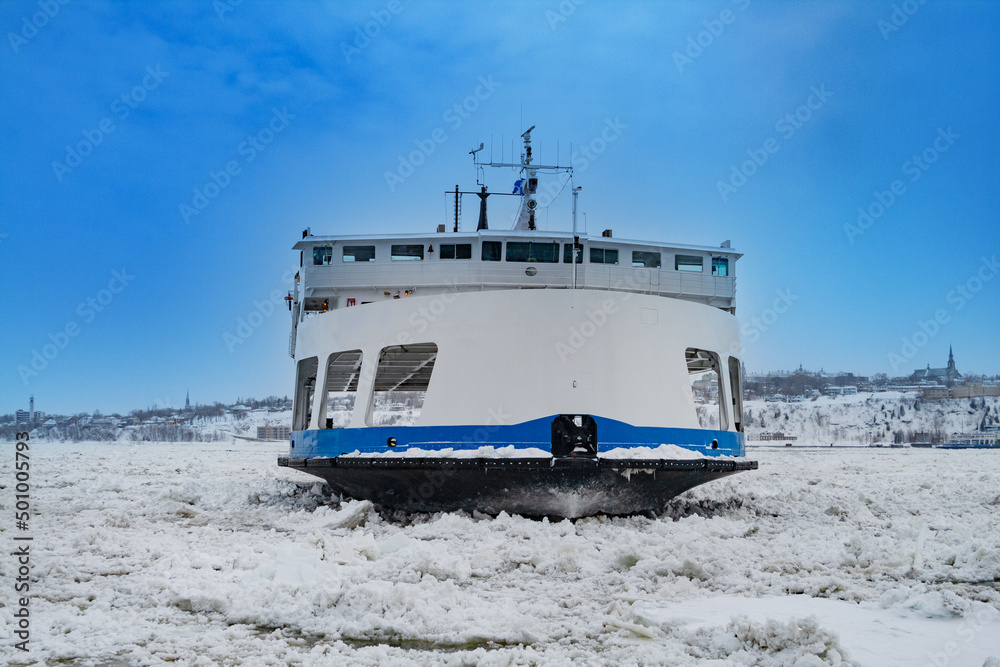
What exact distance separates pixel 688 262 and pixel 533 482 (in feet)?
17.8

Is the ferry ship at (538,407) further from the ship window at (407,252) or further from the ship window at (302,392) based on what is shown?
the ship window at (302,392)

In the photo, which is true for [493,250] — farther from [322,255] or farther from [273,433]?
[273,433]

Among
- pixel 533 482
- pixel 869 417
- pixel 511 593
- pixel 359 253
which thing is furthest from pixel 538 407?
pixel 869 417

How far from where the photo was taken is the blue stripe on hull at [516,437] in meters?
8.80

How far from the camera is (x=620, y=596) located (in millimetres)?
5230

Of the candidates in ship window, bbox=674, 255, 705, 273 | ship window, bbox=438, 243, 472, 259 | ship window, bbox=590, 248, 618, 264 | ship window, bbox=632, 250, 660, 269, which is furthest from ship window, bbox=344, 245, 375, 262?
ship window, bbox=674, 255, 705, 273

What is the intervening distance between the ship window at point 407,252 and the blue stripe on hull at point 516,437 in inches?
120

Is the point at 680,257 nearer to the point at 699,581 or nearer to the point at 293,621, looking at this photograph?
the point at 699,581

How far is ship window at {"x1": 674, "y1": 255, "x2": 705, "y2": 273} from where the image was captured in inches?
493

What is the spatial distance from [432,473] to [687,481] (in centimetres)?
301

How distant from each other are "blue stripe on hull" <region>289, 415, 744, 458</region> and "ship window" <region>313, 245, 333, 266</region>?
129 inches

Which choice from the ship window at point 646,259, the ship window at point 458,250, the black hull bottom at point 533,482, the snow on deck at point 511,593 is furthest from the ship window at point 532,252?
the snow on deck at point 511,593

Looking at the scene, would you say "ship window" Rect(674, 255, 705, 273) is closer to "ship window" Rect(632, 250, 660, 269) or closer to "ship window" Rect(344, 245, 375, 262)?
"ship window" Rect(632, 250, 660, 269)

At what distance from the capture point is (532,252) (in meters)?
11.9
